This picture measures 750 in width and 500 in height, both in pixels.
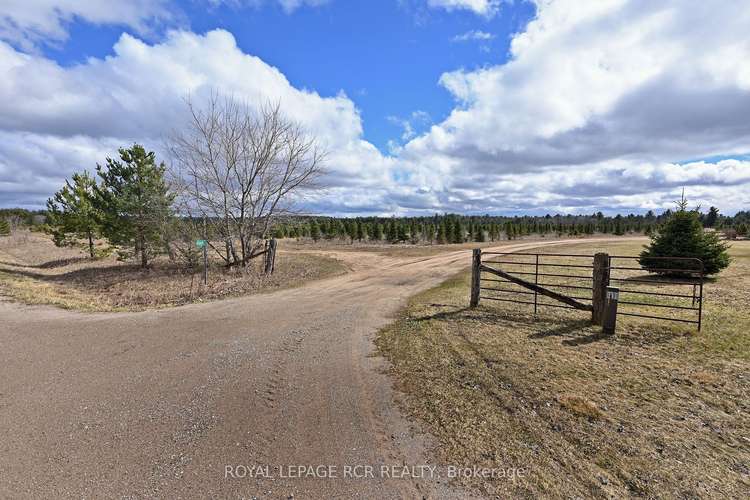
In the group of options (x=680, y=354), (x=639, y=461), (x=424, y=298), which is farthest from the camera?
(x=424, y=298)

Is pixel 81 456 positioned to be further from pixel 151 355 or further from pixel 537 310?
pixel 537 310

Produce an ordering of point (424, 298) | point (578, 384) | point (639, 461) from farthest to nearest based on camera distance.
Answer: point (424, 298) < point (578, 384) < point (639, 461)

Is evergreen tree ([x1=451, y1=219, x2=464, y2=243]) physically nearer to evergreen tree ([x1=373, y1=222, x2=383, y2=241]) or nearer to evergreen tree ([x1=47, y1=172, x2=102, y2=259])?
evergreen tree ([x1=373, y1=222, x2=383, y2=241])

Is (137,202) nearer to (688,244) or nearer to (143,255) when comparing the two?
(143,255)

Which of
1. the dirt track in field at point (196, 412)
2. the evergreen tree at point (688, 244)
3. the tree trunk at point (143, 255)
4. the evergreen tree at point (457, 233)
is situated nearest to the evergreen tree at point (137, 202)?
the tree trunk at point (143, 255)

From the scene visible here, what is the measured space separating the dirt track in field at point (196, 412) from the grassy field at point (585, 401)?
59 centimetres

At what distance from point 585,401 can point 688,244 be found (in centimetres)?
1307

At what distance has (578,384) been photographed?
15.1 feet

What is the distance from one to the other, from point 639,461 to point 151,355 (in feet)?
22.7

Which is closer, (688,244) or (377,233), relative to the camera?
(688,244)

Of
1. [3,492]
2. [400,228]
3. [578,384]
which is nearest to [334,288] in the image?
[578,384]

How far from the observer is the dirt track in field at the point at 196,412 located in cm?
295

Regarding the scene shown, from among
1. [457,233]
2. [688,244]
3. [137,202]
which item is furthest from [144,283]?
[457,233]

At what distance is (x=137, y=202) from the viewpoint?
17.6 m
